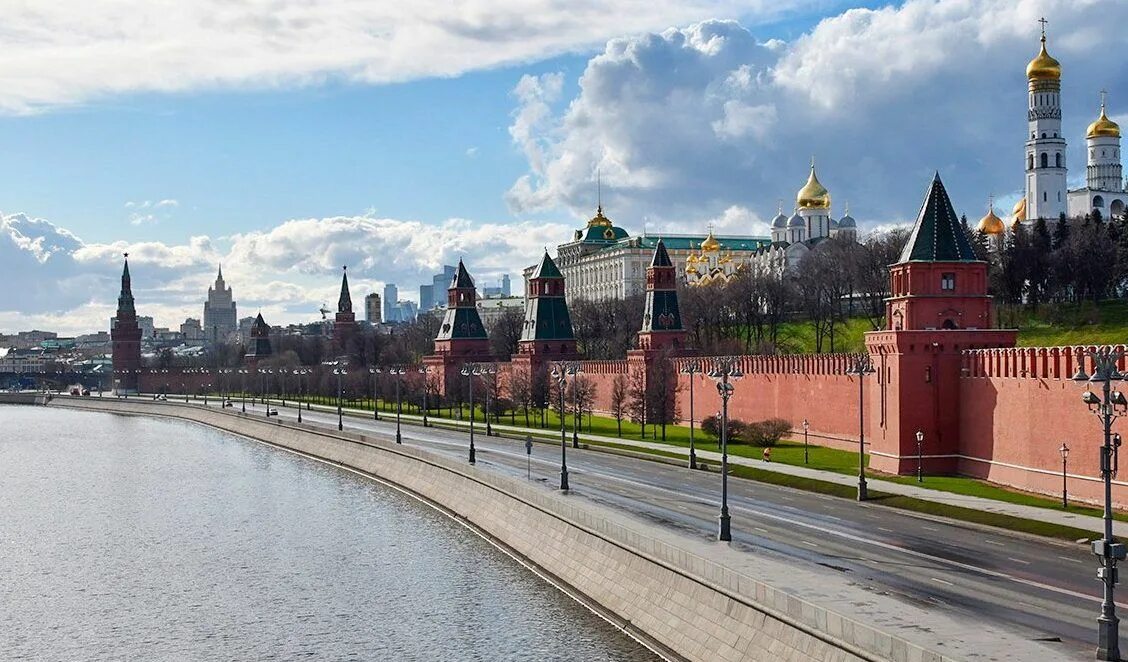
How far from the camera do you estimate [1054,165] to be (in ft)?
388

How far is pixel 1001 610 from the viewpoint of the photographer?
24469mm

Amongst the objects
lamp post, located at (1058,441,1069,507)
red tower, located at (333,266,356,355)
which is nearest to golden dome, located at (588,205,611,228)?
red tower, located at (333,266,356,355)

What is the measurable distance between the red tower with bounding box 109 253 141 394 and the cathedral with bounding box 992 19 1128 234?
401 ft

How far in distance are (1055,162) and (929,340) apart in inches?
2925

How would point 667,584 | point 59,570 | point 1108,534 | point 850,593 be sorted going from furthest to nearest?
point 59,570 → point 667,584 → point 850,593 → point 1108,534

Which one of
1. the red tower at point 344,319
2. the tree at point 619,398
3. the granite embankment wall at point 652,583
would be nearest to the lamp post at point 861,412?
the granite embankment wall at point 652,583

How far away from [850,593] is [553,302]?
80.5 meters

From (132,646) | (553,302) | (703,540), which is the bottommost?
(132,646)

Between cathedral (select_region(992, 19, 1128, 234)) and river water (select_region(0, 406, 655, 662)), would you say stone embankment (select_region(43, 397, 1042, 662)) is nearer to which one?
river water (select_region(0, 406, 655, 662))

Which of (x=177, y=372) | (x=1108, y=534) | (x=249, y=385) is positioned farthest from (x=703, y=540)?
(x=177, y=372)

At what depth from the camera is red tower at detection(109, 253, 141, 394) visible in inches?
7653

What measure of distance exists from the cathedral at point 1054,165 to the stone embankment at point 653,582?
7383cm

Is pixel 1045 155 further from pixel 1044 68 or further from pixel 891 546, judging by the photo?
pixel 891 546

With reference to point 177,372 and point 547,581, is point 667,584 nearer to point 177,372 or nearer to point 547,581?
point 547,581
